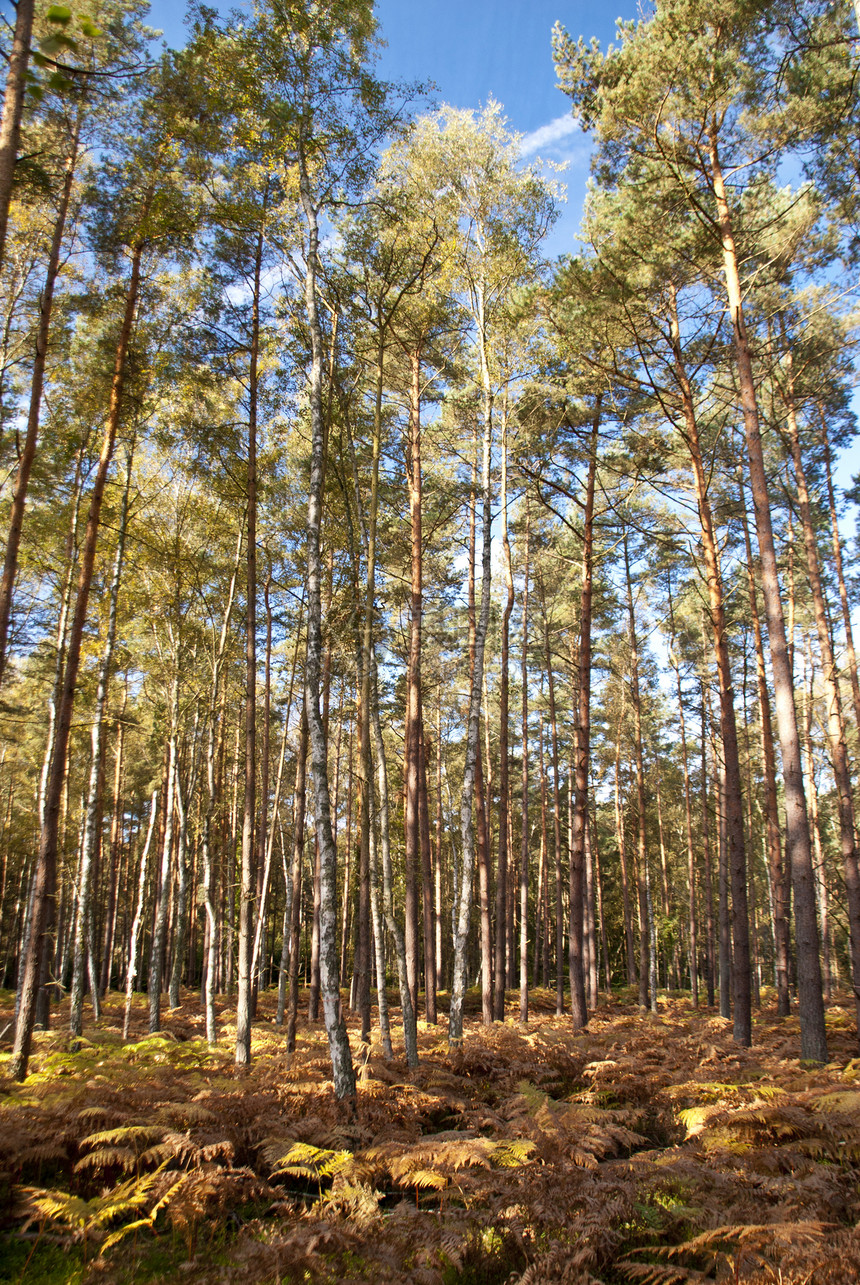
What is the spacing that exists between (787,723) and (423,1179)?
6101mm

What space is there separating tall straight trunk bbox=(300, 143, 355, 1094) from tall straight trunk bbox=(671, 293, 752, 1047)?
17.4 feet

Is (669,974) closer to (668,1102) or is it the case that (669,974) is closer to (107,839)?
(107,839)

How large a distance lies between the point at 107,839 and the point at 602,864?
24115 millimetres

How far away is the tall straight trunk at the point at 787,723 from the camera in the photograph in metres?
7.26

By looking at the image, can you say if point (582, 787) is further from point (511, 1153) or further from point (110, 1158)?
point (110, 1158)

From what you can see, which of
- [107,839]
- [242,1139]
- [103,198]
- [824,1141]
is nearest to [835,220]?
[103,198]

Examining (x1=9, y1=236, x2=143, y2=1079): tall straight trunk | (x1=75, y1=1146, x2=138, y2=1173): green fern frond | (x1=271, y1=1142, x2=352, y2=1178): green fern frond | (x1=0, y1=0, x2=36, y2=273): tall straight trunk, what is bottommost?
(x1=271, y1=1142, x2=352, y2=1178): green fern frond

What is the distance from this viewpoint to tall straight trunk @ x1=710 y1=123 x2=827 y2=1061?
7.26 metres

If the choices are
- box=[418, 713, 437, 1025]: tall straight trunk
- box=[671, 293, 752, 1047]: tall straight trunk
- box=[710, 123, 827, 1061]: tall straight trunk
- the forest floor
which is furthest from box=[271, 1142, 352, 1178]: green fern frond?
box=[418, 713, 437, 1025]: tall straight trunk

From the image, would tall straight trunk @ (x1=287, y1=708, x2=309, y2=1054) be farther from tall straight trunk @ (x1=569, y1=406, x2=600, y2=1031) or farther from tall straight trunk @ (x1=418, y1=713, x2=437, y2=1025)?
tall straight trunk @ (x1=569, y1=406, x2=600, y2=1031)

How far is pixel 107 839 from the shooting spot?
2650cm

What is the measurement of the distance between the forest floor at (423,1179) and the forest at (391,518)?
33 mm

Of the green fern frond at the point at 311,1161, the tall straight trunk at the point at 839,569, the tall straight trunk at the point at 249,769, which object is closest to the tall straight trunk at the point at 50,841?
the tall straight trunk at the point at 249,769

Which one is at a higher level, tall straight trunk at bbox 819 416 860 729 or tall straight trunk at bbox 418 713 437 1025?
tall straight trunk at bbox 819 416 860 729
